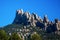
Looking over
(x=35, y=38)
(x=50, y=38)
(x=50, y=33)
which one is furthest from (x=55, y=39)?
(x=35, y=38)

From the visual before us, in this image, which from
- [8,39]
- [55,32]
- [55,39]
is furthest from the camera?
[55,32]

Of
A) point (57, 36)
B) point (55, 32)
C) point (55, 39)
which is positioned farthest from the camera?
point (55, 32)

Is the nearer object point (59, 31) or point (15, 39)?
point (15, 39)

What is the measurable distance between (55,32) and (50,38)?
24153mm

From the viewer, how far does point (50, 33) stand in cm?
18875

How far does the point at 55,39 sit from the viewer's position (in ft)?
535

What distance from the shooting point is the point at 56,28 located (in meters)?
196

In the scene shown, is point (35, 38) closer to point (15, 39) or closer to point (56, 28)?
point (15, 39)

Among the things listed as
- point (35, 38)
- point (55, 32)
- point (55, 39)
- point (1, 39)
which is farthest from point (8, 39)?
point (55, 32)

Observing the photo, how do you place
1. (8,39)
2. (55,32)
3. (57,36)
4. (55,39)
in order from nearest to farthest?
(8,39)
(55,39)
(57,36)
(55,32)

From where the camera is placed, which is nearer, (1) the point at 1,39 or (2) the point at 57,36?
(1) the point at 1,39

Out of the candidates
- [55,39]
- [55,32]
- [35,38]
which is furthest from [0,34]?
[55,32]

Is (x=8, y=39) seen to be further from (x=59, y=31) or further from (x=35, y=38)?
(x=59, y=31)

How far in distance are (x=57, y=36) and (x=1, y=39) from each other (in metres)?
101
